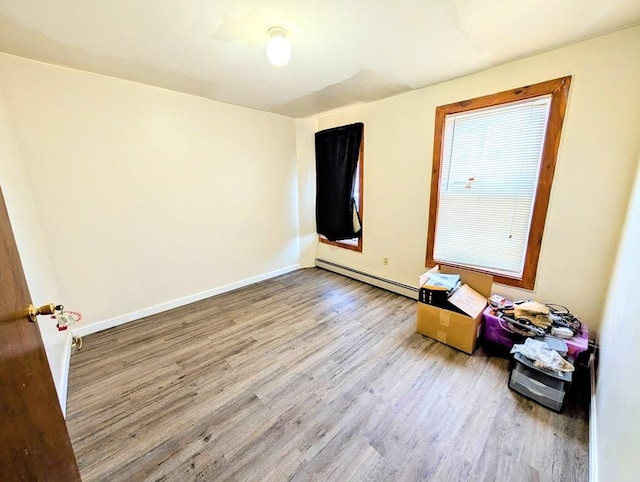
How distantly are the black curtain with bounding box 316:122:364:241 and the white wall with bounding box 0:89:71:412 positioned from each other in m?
2.98

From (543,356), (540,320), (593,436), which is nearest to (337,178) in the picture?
(540,320)

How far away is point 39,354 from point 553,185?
3.17 meters

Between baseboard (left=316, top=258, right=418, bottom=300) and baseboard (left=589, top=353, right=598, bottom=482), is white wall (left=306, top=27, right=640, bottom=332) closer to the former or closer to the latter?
baseboard (left=589, top=353, right=598, bottom=482)

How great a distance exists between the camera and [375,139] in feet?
10.3

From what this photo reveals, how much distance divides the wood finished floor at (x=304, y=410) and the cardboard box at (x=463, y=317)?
0.33 feet

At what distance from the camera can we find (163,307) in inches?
113

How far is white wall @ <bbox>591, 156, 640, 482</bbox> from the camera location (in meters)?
0.91

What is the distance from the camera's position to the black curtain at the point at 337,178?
339 centimetres

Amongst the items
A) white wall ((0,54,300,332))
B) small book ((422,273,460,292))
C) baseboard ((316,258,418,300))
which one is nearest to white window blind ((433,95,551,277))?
small book ((422,273,460,292))

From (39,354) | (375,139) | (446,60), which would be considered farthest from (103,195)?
(446,60)

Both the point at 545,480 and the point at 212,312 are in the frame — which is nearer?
the point at 545,480

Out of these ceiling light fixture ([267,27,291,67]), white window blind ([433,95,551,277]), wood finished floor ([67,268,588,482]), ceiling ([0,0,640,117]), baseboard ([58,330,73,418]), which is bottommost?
wood finished floor ([67,268,588,482])

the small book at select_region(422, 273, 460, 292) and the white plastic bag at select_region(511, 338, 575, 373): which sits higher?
the small book at select_region(422, 273, 460, 292)

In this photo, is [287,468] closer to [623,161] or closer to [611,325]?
[611,325]
